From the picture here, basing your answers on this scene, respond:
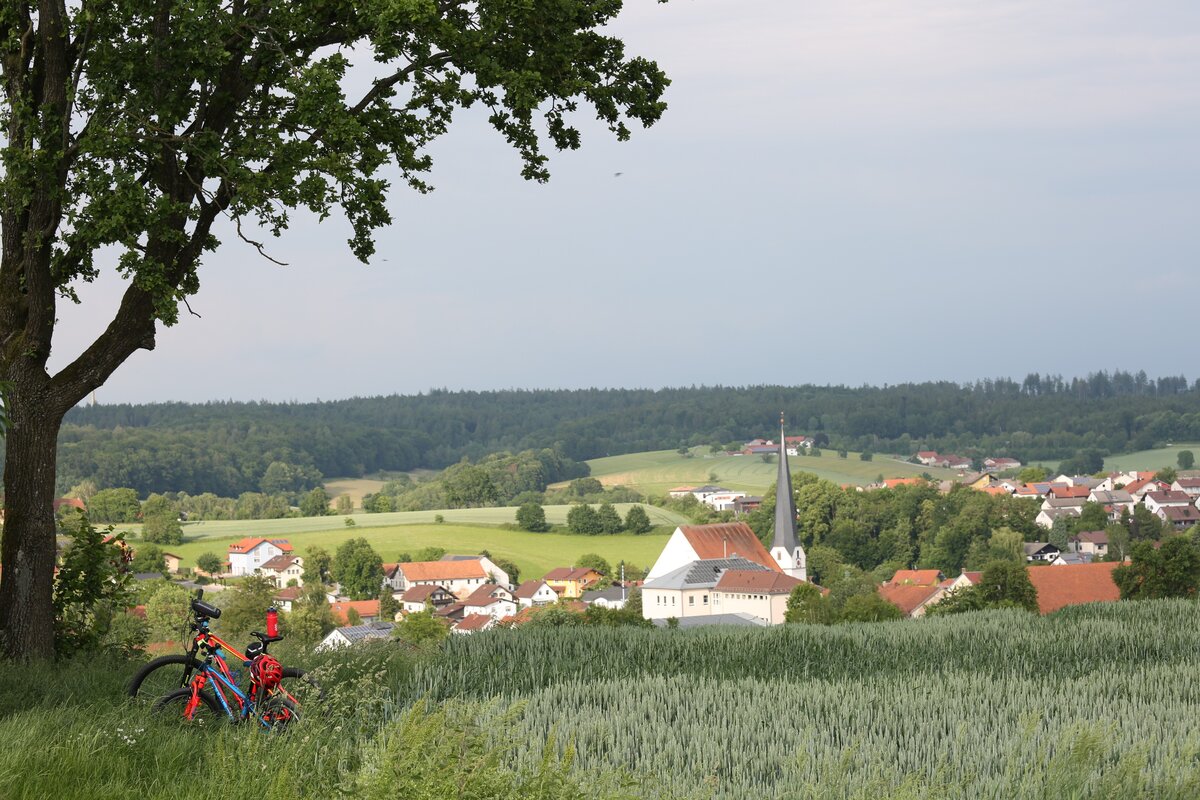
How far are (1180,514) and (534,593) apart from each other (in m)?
101

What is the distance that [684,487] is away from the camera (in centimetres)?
19525

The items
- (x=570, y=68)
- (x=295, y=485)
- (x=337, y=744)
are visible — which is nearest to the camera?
(x=337, y=744)

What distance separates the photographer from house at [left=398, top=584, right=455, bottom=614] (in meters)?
105

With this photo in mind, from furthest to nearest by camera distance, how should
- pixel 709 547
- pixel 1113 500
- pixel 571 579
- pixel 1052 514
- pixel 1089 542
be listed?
pixel 1113 500, pixel 1052 514, pixel 1089 542, pixel 571 579, pixel 709 547

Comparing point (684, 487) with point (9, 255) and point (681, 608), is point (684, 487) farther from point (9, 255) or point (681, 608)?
point (9, 255)

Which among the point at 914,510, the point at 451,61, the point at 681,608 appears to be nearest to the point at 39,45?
the point at 451,61

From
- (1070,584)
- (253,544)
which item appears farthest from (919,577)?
(253,544)

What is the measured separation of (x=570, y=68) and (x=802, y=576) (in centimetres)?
10716

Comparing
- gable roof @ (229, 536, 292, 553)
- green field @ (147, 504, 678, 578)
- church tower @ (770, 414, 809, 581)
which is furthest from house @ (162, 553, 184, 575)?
church tower @ (770, 414, 809, 581)

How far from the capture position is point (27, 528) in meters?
13.0

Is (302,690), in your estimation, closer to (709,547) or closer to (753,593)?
(753,593)

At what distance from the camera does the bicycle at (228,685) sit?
8.95 m

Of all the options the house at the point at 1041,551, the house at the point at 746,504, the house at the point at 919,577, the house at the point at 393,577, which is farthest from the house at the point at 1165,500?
the house at the point at 393,577

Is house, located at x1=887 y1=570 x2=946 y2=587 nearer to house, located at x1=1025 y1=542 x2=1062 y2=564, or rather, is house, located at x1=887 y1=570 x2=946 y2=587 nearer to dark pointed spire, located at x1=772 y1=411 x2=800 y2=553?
dark pointed spire, located at x1=772 y1=411 x2=800 y2=553
